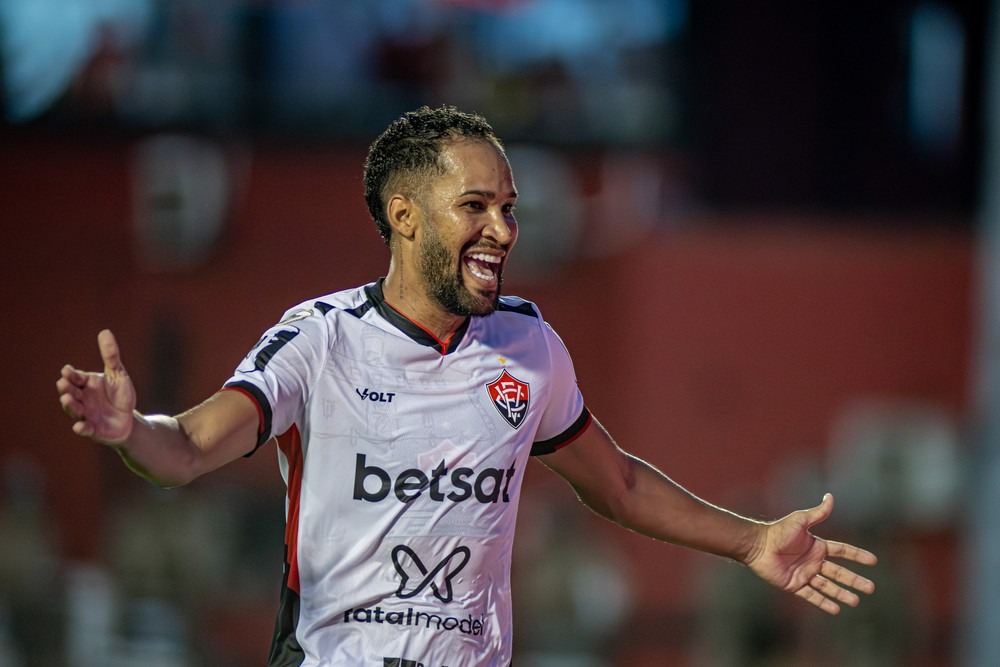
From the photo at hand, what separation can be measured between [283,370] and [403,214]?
547 millimetres

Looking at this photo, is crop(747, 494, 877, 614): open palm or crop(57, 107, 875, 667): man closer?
crop(57, 107, 875, 667): man

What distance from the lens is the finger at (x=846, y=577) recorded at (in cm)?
414

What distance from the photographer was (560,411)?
4090 millimetres

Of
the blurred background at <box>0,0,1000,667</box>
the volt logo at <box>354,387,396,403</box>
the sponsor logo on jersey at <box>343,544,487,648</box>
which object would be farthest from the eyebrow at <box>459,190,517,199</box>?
the blurred background at <box>0,0,1000,667</box>

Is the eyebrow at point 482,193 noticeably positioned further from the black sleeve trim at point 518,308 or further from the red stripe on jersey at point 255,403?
the red stripe on jersey at point 255,403

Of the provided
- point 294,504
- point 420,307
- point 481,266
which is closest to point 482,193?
point 481,266

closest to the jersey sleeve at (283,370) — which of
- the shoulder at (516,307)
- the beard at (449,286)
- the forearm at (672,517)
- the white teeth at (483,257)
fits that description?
the beard at (449,286)

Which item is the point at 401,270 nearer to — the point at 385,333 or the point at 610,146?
the point at 385,333

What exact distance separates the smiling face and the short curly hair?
0.11 ft

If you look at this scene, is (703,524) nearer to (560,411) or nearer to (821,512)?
(821,512)

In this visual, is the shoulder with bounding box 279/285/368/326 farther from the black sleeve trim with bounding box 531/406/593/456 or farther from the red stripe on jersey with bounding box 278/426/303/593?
the black sleeve trim with bounding box 531/406/593/456

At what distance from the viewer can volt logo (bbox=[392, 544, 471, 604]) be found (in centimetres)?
370

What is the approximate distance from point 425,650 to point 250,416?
2.42ft

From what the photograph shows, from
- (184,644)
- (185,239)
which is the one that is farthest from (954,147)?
(184,644)
